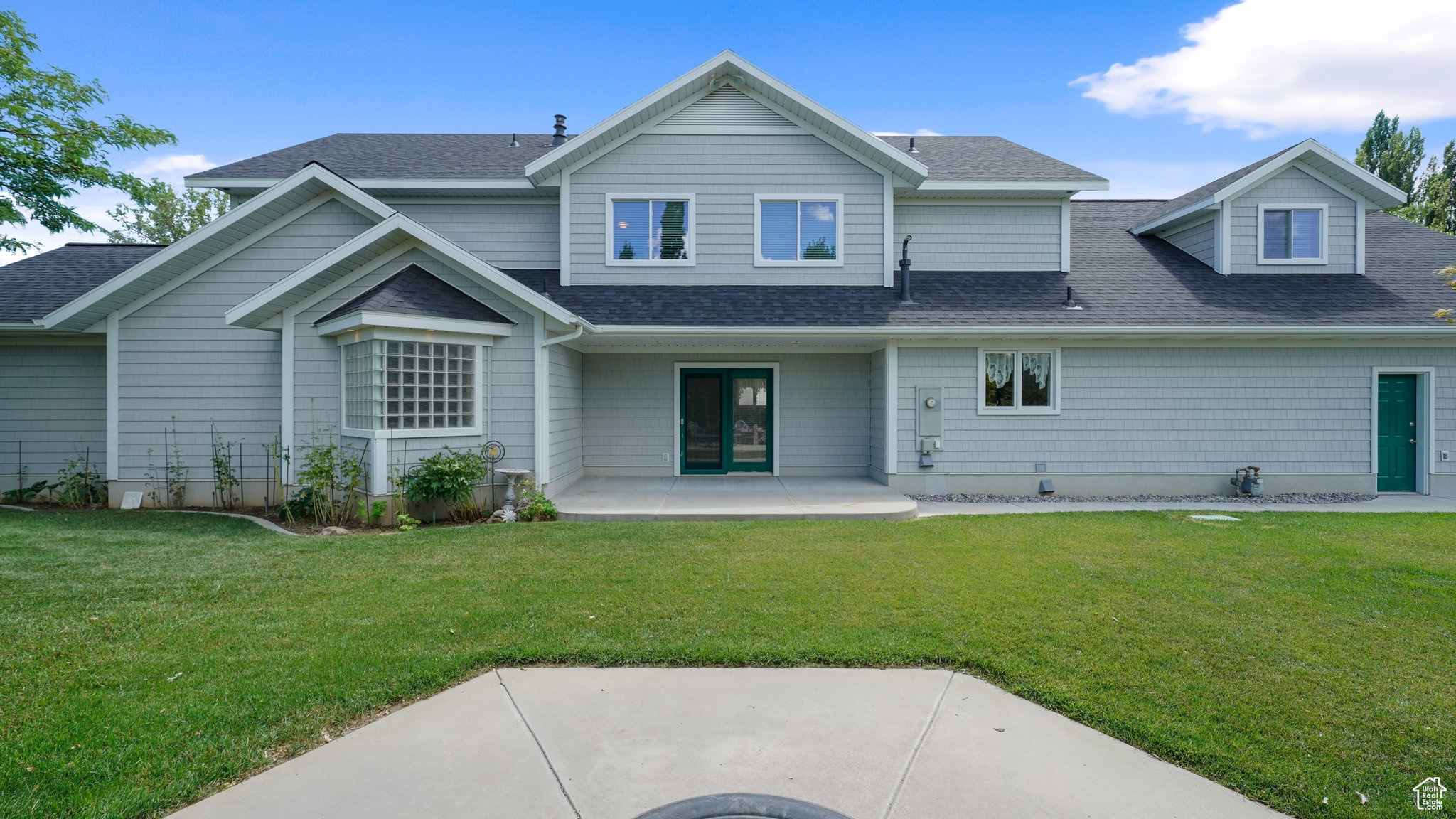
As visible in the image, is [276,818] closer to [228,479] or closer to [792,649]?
[792,649]

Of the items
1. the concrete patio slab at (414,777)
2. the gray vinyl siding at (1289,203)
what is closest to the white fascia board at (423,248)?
the concrete patio slab at (414,777)

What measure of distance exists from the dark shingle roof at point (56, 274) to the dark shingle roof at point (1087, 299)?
23.7 feet

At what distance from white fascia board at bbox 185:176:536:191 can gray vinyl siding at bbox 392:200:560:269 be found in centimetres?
41

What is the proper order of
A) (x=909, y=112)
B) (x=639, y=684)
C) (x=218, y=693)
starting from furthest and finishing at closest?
(x=909, y=112)
(x=639, y=684)
(x=218, y=693)

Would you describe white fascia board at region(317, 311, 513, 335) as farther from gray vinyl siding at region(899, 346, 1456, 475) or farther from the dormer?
the dormer

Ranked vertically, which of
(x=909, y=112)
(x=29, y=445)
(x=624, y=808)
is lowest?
(x=624, y=808)

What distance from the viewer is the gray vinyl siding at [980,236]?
495 inches

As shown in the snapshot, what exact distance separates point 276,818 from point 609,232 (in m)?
10.4

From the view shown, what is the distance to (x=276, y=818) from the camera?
2594 mm

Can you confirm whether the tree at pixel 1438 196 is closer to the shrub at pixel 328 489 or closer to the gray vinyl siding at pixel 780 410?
the gray vinyl siding at pixel 780 410

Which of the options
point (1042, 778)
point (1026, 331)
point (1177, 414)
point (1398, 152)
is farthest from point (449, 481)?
point (1398, 152)

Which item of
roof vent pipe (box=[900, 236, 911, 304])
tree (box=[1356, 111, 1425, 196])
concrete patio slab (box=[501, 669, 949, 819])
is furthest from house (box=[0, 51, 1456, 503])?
tree (box=[1356, 111, 1425, 196])

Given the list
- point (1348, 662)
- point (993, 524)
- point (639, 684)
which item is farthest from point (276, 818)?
point (993, 524)

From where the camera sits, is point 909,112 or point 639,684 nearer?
point 639,684
